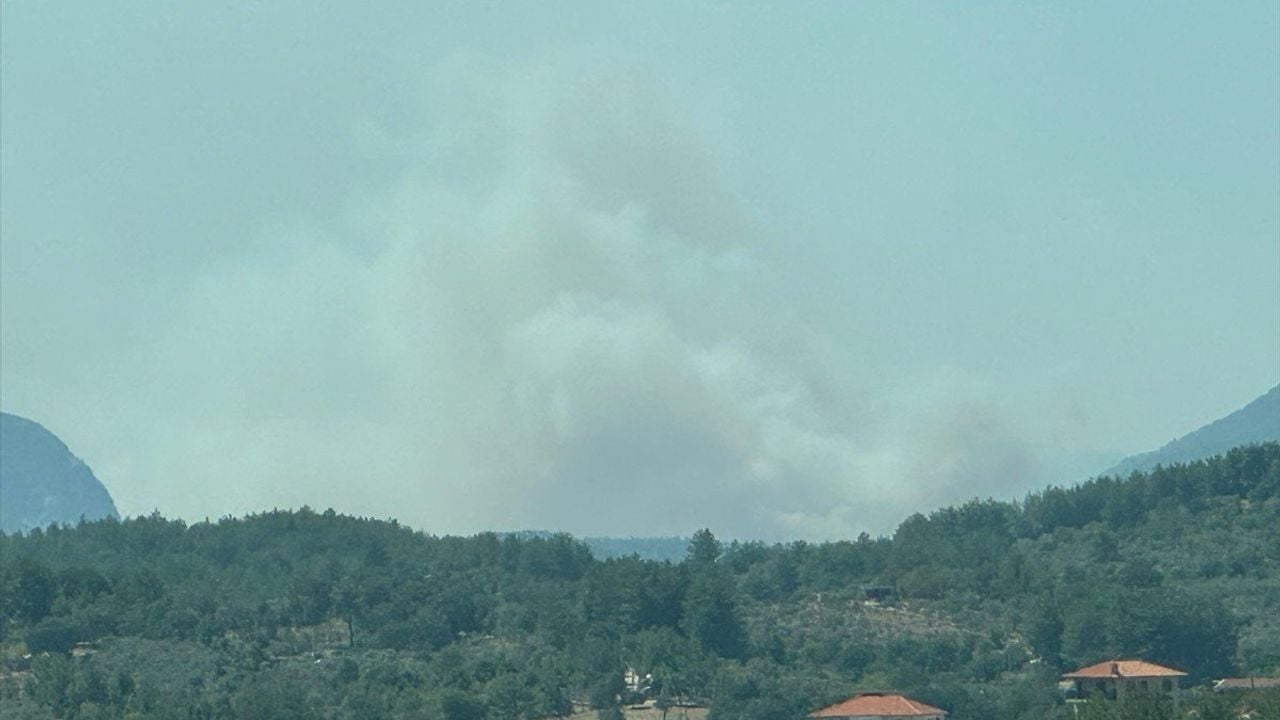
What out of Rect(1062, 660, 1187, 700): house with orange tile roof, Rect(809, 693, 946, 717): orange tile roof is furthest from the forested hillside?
Rect(809, 693, 946, 717): orange tile roof

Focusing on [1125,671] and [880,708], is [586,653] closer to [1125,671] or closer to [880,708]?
[880,708]

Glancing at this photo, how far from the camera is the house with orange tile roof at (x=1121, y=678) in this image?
164 meters

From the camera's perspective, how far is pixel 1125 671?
16638 centimetres

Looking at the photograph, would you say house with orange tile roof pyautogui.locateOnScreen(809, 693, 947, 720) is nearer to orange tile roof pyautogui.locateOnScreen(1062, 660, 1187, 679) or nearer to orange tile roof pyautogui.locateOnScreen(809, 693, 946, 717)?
orange tile roof pyautogui.locateOnScreen(809, 693, 946, 717)

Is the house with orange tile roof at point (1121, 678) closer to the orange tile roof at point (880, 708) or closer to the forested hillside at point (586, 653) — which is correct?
the forested hillside at point (586, 653)

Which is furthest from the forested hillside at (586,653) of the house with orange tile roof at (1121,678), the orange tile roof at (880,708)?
the orange tile roof at (880,708)

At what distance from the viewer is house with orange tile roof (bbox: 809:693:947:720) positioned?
151m

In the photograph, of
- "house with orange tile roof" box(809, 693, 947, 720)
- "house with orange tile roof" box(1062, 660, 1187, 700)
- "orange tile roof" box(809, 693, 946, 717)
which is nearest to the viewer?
"house with orange tile roof" box(809, 693, 947, 720)

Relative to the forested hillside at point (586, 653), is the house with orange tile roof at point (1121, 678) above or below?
below

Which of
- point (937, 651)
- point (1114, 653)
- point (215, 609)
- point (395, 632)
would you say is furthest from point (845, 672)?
point (215, 609)

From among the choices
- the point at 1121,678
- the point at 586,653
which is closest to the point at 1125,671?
the point at 1121,678

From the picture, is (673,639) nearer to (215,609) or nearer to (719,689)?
(719,689)

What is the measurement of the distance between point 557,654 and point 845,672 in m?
19.4

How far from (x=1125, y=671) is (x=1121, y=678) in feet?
5.66
